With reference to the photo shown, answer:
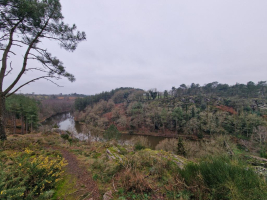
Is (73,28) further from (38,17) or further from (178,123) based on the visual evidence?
(178,123)

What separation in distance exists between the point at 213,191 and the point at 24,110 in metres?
26.4

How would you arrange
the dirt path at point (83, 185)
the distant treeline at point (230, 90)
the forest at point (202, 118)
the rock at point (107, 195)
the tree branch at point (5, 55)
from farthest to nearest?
the distant treeline at point (230, 90)
the forest at point (202, 118)
the tree branch at point (5, 55)
the dirt path at point (83, 185)
the rock at point (107, 195)

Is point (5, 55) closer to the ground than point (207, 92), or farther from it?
closer to the ground

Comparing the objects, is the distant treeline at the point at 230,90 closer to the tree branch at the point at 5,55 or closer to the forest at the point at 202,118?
the forest at the point at 202,118

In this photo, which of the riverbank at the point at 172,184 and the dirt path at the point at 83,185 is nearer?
the riverbank at the point at 172,184

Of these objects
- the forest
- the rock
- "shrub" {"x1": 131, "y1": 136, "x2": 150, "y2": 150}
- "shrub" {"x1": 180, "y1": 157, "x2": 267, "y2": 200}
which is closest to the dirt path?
the rock

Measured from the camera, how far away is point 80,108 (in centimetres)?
5703

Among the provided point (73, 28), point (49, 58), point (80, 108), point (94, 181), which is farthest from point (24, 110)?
point (80, 108)

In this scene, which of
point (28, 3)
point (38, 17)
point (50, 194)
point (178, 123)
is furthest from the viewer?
point (178, 123)

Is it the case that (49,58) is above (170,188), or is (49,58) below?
above

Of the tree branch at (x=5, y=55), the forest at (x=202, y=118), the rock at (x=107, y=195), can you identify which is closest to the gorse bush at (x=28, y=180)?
the rock at (x=107, y=195)

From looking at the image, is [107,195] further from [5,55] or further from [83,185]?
[5,55]

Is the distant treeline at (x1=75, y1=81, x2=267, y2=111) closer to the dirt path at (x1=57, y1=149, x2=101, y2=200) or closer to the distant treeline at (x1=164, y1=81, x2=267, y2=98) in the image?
the distant treeline at (x1=164, y1=81, x2=267, y2=98)

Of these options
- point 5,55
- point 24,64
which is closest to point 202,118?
point 24,64
